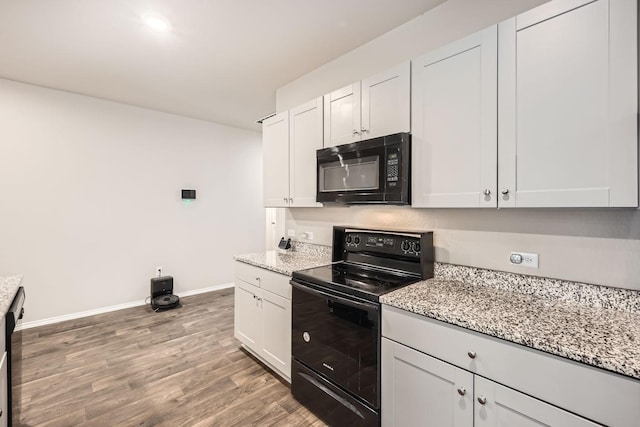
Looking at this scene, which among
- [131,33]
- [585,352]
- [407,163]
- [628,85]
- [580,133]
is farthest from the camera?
[131,33]

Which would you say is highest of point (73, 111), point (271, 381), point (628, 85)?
point (73, 111)

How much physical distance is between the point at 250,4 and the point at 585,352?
2.54m

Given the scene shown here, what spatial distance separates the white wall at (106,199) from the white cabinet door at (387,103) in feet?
11.2

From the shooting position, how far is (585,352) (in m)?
0.97

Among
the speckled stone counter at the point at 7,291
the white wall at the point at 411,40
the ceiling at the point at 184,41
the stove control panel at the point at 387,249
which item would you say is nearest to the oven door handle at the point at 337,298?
the stove control panel at the point at 387,249

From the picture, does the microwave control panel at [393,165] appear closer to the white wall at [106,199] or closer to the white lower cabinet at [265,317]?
the white lower cabinet at [265,317]

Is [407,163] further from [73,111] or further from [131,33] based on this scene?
[73,111]

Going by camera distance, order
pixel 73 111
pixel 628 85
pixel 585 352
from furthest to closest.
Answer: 1. pixel 73 111
2. pixel 628 85
3. pixel 585 352

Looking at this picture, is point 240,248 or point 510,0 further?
point 240,248

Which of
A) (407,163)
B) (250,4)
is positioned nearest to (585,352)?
(407,163)

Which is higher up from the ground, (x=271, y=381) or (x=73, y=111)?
(x=73, y=111)

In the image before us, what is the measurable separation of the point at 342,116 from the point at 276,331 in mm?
1758

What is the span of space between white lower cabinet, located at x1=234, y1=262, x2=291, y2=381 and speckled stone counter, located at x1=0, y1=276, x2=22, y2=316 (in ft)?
4.75

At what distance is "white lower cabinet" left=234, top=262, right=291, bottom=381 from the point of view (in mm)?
2232
